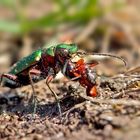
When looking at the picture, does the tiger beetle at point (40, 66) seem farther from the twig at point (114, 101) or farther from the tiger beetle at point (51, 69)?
the twig at point (114, 101)

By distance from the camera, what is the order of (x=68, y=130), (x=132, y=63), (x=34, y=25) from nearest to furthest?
(x=68, y=130) < (x=132, y=63) < (x=34, y=25)

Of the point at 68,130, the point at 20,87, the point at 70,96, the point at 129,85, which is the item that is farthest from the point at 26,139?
the point at 20,87

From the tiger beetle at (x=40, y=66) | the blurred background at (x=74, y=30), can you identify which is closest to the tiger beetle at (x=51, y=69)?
the tiger beetle at (x=40, y=66)

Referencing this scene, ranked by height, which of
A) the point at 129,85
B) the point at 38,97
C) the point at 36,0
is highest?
the point at 36,0

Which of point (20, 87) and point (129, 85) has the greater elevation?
point (20, 87)

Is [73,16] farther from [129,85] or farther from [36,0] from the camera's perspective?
[129,85]

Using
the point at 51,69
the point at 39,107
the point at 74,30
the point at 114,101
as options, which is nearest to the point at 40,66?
the point at 51,69

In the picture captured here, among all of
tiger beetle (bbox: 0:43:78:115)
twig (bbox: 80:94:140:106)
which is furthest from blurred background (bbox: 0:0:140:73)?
twig (bbox: 80:94:140:106)

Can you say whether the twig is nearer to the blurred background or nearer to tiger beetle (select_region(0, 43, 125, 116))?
tiger beetle (select_region(0, 43, 125, 116))

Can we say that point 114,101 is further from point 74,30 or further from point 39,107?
point 74,30
